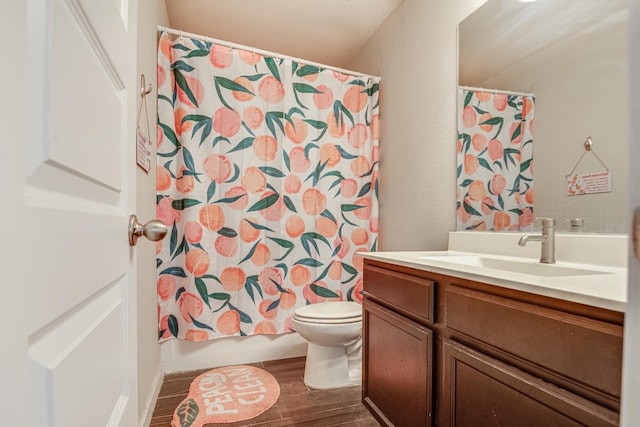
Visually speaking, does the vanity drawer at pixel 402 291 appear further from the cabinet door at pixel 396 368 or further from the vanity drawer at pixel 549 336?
the vanity drawer at pixel 549 336

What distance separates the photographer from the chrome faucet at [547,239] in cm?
122

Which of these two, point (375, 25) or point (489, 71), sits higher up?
point (375, 25)

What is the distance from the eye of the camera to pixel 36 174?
0.34 meters

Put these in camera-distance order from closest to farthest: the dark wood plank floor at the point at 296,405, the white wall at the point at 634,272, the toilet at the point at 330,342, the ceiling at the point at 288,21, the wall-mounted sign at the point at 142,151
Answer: the white wall at the point at 634,272 → the wall-mounted sign at the point at 142,151 → the dark wood plank floor at the point at 296,405 → the toilet at the point at 330,342 → the ceiling at the point at 288,21

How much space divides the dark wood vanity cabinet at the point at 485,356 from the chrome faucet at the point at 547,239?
1.26ft

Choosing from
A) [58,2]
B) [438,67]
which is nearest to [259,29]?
[438,67]

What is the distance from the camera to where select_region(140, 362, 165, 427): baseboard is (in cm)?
149

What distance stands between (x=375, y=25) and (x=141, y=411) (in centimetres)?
275

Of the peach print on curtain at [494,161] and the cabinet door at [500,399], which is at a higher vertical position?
the peach print on curtain at [494,161]

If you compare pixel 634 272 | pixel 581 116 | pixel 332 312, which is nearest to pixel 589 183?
pixel 581 116

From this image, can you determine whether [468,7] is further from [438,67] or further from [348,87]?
[348,87]

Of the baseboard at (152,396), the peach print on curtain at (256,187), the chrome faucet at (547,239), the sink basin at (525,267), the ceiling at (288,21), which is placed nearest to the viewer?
the sink basin at (525,267)

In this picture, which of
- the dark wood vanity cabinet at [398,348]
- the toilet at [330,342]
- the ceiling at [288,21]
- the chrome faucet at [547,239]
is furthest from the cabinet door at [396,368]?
the ceiling at [288,21]

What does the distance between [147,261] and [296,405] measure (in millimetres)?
1069
